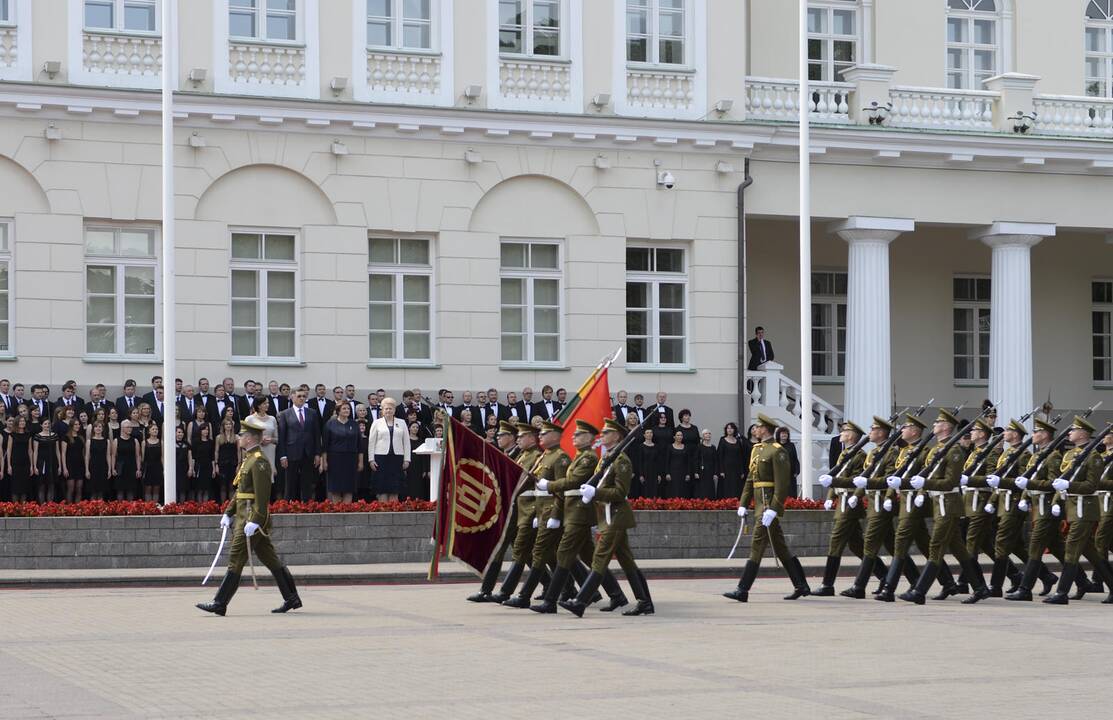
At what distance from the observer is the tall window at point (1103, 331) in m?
39.4

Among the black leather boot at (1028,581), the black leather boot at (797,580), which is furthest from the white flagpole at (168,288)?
the black leather boot at (1028,581)

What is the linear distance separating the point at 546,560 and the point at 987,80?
66.4ft

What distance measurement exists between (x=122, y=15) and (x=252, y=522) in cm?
1456

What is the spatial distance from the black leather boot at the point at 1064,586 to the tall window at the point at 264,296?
14647 millimetres

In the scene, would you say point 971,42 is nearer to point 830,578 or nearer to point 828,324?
point 828,324

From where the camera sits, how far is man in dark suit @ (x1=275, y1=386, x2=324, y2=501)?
89.8 ft

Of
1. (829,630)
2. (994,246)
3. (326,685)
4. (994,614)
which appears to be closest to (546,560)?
(829,630)

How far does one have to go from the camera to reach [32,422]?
2625cm

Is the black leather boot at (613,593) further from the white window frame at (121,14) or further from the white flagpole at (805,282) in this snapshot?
the white window frame at (121,14)

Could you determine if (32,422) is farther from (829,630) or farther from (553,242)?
(829,630)

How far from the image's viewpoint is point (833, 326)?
37438 millimetres

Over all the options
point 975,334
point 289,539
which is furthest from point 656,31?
point 289,539

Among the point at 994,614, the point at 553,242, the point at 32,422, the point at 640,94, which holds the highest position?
the point at 640,94

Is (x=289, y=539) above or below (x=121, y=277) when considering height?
below
